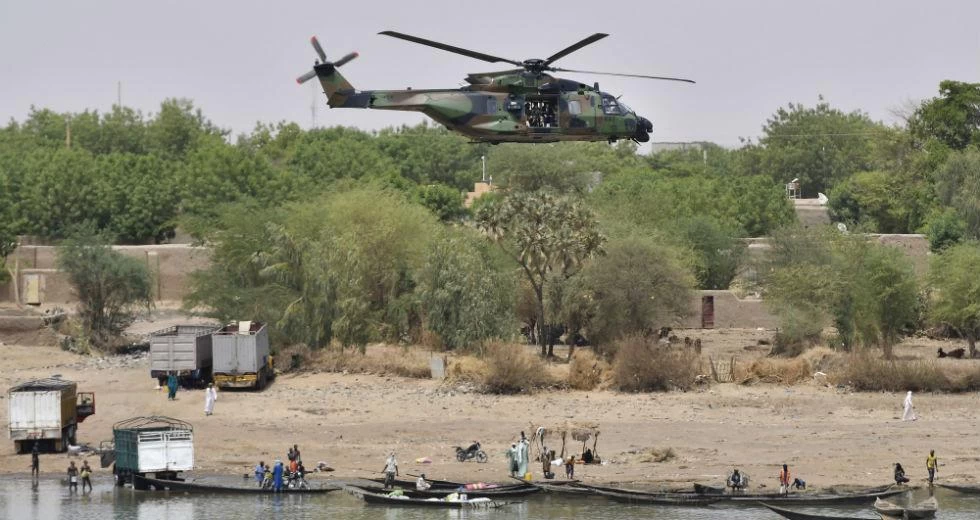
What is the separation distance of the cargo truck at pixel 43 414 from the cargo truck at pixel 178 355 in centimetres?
724

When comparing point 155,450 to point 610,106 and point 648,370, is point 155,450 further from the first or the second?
point 648,370

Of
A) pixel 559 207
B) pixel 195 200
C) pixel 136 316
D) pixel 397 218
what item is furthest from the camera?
pixel 195 200

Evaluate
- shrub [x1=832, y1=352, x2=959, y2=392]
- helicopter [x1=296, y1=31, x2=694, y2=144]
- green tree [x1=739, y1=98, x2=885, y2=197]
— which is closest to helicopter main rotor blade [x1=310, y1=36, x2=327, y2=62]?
helicopter [x1=296, y1=31, x2=694, y2=144]

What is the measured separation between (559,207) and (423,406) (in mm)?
10242

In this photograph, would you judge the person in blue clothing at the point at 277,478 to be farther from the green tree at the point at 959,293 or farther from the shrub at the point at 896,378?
the green tree at the point at 959,293

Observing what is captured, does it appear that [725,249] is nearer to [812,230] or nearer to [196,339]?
[812,230]

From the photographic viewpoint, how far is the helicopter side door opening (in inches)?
1884

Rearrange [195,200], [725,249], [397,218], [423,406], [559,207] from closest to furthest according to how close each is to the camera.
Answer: [423,406]
[559,207]
[397,218]
[725,249]
[195,200]

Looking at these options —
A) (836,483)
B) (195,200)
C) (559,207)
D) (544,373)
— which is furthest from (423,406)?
(195,200)

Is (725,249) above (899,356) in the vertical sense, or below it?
above

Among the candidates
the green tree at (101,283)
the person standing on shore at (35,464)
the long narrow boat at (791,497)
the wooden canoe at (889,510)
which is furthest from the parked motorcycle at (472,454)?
the green tree at (101,283)

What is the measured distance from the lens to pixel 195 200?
9594 cm

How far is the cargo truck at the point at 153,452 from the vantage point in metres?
46.8

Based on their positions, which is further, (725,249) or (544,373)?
(725,249)
